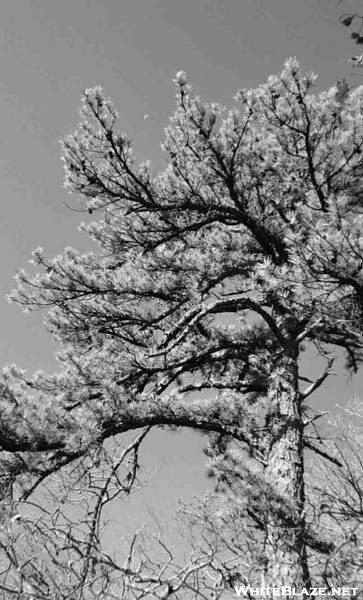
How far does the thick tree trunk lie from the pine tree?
0.05 feet

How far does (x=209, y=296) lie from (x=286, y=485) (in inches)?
98.9

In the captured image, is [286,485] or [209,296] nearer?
[286,485]

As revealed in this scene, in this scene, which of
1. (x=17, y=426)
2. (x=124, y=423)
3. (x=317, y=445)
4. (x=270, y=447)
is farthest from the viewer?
(x=317, y=445)

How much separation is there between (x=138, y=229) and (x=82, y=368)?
7.54 feet

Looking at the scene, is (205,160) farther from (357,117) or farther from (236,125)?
(357,117)

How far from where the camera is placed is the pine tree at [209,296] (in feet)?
16.0

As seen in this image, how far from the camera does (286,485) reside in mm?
5160

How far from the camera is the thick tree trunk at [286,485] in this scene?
176 inches

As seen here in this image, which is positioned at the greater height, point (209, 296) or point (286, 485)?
point (209, 296)

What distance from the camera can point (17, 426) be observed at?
474 centimetres

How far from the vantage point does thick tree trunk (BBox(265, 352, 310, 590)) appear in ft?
14.7

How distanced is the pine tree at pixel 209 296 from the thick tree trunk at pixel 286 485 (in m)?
0.02

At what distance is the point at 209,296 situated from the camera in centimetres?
658

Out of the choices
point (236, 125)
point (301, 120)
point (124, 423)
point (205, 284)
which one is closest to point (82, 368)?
point (124, 423)
